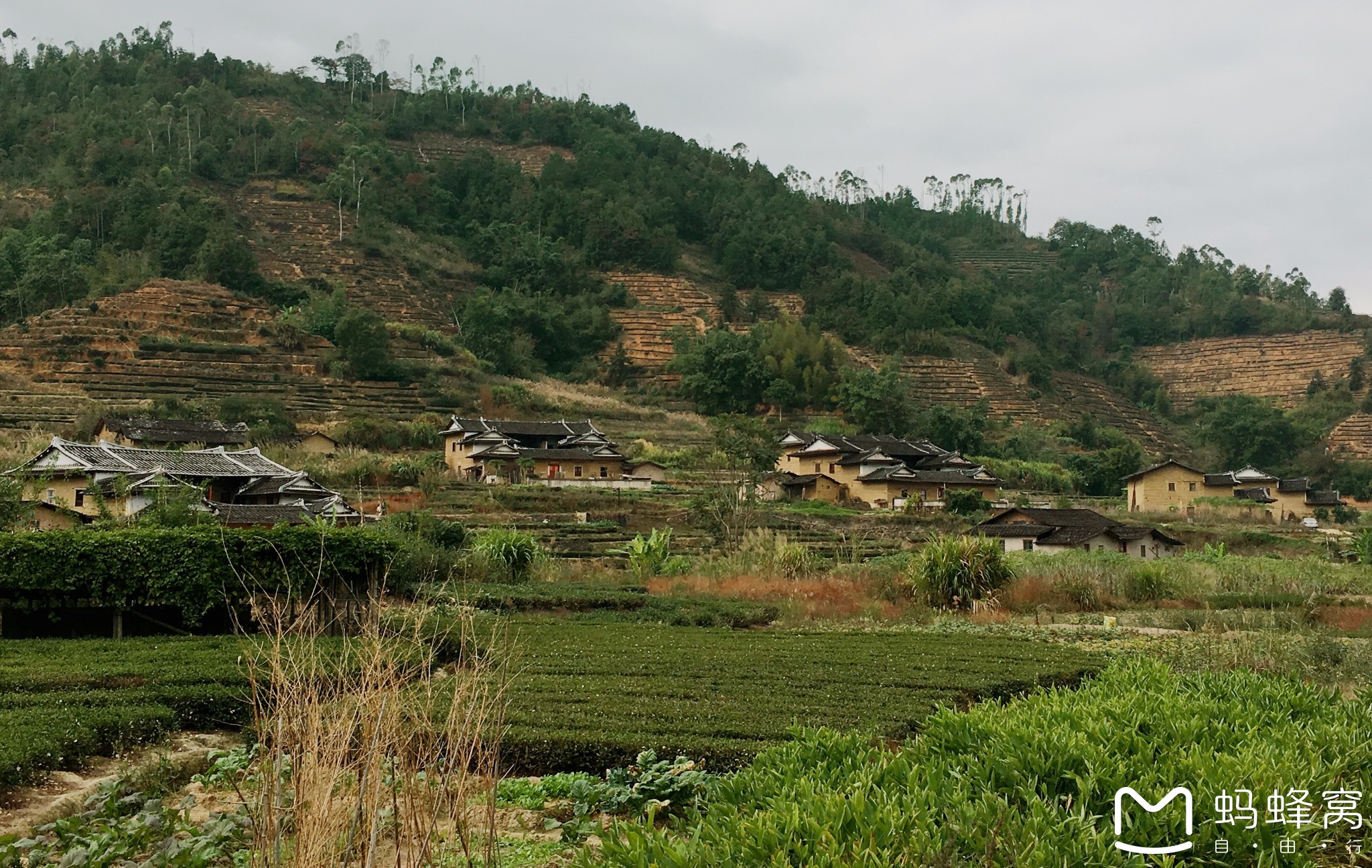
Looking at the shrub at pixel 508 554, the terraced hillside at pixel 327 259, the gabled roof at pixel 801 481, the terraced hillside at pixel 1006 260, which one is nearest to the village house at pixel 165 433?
the shrub at pixel 508 554

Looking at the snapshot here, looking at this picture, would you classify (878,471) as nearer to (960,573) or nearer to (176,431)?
(176,431)

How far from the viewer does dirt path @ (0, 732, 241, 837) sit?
6.54m

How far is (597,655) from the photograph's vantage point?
→ 11961 millimetres

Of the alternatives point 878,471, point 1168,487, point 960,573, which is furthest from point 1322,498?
point 960,573

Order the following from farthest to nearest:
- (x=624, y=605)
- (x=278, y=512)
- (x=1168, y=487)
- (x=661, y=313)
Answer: (x=661, y=313)
(x=1168, y=487)
(x=278, y=512)
(x=624, y=605)

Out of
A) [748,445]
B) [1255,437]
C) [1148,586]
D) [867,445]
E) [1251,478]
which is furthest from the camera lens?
[1255,437]

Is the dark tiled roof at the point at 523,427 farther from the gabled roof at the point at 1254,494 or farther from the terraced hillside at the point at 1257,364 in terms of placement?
the terraced hillside at the point at 1257,364

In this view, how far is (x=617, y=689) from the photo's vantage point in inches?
385

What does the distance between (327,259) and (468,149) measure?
30.0 metres

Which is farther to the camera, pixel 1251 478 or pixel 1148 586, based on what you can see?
pixel 1251 478

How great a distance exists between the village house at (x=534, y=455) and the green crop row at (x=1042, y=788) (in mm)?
36690

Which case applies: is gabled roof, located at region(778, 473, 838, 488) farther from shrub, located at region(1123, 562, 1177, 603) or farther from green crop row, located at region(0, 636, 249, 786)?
green crop row, located at region(0, 636, 249, 786)

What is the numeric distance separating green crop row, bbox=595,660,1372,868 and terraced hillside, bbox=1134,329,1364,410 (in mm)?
79387

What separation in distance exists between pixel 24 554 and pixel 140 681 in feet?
14.5
